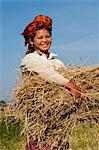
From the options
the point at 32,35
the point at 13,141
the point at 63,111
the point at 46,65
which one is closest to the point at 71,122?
the point at 63,111

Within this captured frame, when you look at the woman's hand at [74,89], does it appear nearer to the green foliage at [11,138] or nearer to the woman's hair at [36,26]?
the woman's hair at [36,26]

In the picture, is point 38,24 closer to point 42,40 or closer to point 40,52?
point 42,40

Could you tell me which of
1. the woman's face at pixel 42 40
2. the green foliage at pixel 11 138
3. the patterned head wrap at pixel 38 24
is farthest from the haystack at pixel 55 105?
the green foliage at pixel 11 138

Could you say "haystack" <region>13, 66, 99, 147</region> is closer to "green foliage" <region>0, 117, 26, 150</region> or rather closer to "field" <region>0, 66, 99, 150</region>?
"field" <region>0, 66, 99, 150</region>

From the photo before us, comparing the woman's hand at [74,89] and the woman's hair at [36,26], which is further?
the woman's hair at [36,26]

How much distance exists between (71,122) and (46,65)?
52 centimetres

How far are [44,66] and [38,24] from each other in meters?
0.44

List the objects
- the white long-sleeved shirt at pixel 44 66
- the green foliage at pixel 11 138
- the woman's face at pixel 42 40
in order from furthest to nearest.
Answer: the green foliage at pixel 11 138
the woman's face at pixel 42 40
the white long-sleeved shirt at pixel 44 66

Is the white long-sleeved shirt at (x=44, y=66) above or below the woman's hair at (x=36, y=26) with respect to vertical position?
below

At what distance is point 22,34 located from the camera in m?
4.81

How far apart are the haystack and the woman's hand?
35 millimetres

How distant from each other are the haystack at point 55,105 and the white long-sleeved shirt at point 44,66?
0.05 m

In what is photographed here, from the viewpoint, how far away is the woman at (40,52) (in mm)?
4465

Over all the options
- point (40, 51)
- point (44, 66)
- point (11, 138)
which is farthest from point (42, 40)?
point (11, 138)
